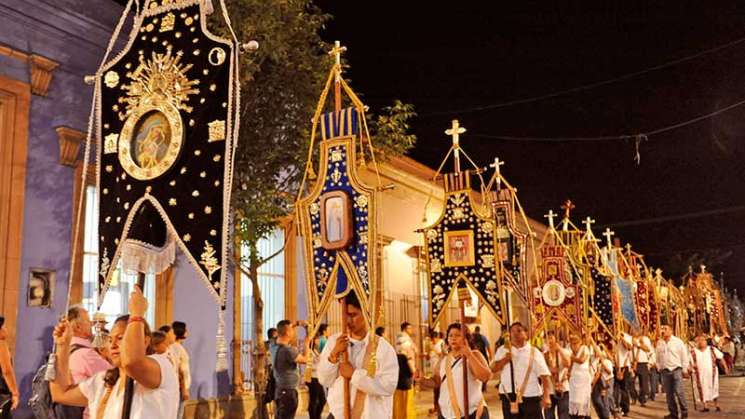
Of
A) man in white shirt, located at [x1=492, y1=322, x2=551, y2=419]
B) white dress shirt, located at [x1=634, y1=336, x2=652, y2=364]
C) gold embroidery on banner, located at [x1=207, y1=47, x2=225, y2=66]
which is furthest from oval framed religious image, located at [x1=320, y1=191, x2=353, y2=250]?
white dress shirt, located at [x1=634, y1=336, x2=652, y2=364]

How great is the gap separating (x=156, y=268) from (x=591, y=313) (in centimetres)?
1403

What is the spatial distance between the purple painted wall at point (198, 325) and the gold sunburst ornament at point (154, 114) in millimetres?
7203

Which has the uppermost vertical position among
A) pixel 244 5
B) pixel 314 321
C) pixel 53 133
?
pixel 244 5

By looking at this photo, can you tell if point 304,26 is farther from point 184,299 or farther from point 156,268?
point 156,268

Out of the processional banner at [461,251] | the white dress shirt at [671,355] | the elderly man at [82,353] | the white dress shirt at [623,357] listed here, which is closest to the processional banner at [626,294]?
the white dress shirt at [623,357]

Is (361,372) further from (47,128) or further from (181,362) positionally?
(47,128)

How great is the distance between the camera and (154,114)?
6.23 m

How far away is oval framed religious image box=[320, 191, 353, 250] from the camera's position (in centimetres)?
779

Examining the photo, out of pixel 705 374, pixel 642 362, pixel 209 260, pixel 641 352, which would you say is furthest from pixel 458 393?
pixel 642 362

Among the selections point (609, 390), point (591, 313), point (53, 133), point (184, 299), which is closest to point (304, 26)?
point (53, 133)

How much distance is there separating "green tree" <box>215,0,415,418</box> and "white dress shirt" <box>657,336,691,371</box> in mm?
9215

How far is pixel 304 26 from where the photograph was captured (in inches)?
473

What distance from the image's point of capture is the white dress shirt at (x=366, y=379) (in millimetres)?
6668

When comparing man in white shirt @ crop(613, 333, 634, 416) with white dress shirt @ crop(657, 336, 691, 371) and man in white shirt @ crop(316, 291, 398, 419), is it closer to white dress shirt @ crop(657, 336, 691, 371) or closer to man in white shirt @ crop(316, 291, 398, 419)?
white dress shirt @ crop(657, 336, 691, 371)
